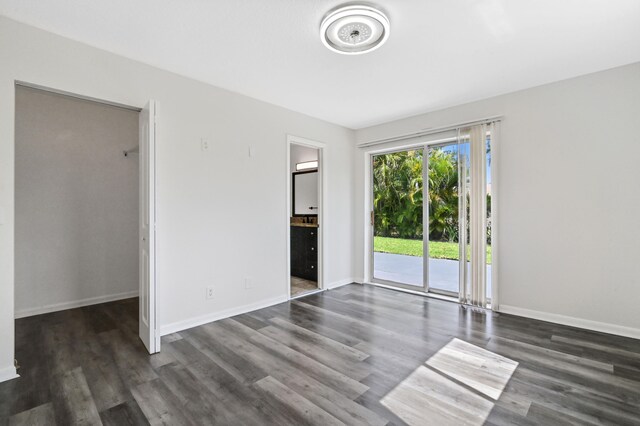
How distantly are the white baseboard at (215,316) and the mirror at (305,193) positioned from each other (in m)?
2.05

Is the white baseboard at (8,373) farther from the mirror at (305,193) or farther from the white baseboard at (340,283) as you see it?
the mirror at (305,193)

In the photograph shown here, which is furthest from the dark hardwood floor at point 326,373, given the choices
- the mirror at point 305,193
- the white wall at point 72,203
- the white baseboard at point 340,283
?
the mirror at point 305,193

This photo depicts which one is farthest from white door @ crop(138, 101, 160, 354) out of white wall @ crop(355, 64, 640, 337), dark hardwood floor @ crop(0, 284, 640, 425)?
white wall @ crop(355, 64, 640, 337)

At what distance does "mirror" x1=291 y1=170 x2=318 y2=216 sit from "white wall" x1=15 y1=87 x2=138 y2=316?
2666mm

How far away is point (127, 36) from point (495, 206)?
3983mm

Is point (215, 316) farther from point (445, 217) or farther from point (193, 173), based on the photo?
point (445, 217)

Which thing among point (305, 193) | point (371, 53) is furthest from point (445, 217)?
point (305, 193)

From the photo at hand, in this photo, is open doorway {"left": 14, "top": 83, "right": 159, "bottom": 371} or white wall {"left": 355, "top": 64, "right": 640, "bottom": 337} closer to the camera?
white wall {"left": 355, "top": 64, "right": 640, "bottom": 337}

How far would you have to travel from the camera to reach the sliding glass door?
143 inches

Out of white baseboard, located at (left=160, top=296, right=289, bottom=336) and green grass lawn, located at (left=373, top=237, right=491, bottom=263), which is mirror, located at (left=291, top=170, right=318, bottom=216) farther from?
white baseboard, located at (left=160, top=296, right=289, bottom=336)

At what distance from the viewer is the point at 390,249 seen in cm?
482

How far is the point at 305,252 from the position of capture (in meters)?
Result: 5.07

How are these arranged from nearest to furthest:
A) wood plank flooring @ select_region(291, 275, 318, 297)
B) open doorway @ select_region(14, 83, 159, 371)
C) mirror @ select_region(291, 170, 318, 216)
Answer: open doorway @ select_region(14, 83, 159, 371) < wood plank flooring @ select_region(291, 275, 318, 297) < mirror @ select_region(291, 170, 318, 216)

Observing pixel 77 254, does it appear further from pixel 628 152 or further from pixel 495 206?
pixel 628 152
